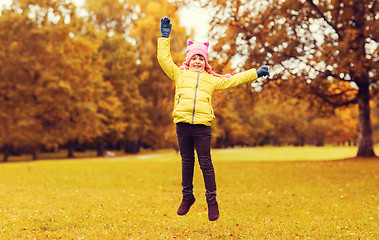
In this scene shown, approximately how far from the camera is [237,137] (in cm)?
5656

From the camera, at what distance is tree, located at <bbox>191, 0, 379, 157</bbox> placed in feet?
58.0

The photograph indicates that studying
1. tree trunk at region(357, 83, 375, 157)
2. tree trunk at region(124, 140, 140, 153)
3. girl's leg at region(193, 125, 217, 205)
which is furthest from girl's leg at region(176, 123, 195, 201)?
tree trunk at region(124, 140, 140, 153)

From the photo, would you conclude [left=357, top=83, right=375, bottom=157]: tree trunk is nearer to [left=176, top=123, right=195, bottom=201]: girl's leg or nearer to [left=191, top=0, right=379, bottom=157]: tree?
[left=191, top=0, right=379, bottom=157]: tree

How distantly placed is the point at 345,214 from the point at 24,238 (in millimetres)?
6622

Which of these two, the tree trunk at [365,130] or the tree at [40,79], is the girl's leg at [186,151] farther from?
the tree at [40,79]

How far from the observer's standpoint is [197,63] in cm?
586

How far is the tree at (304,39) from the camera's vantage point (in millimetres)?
17688

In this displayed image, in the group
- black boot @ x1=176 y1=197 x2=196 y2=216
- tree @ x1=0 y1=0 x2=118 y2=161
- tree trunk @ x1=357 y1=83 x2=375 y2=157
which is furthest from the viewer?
tree @ x1=0 y1=0 x2=118 y2=161

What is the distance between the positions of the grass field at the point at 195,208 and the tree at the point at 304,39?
5.53 m

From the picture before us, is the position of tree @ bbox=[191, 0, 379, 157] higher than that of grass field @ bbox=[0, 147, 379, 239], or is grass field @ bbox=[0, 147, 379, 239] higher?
tree @ bbox=[191, 0, 379, 157]

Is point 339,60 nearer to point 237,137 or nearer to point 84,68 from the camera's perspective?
point 84,68

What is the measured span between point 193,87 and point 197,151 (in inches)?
37.8

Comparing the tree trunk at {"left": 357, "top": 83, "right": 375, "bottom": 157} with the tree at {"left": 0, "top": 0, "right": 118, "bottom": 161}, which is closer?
the tree trunk at {"left": 357, "top": 83, "right": 375, "bottom": 157}

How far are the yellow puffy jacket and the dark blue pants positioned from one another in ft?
0.49
